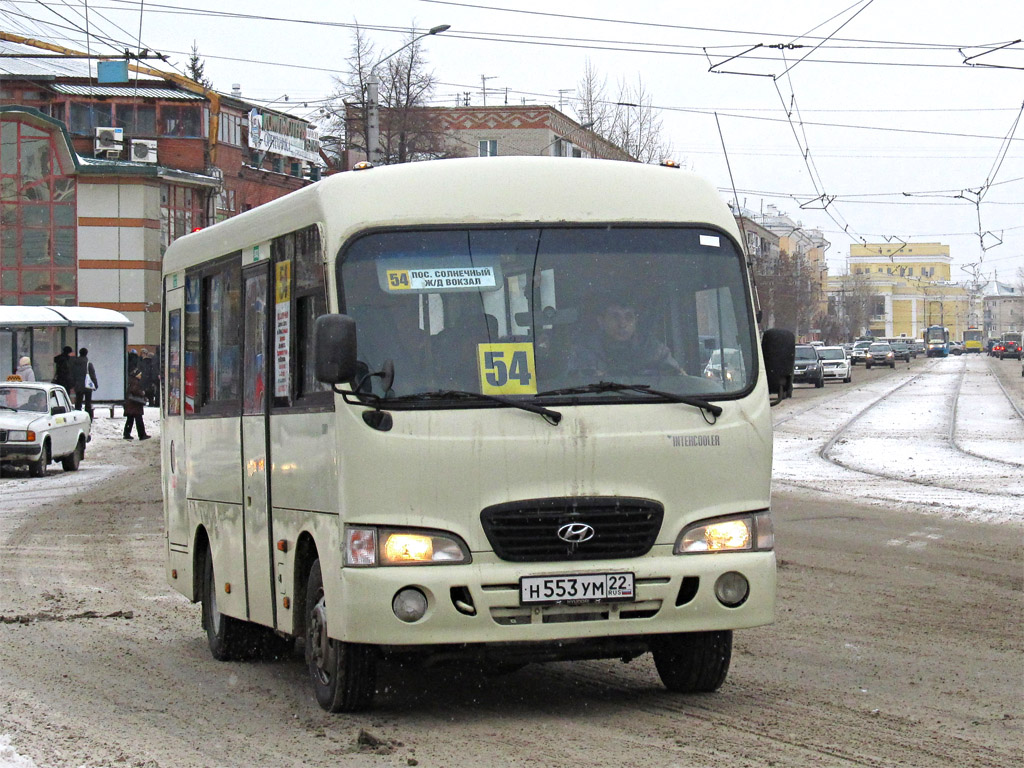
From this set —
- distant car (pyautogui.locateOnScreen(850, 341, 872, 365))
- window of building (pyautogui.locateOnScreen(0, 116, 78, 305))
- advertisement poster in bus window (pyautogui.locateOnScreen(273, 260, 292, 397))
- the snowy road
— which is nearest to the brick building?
window of building (pyautogui.locateOnScreen(0, 116, 78, 305))

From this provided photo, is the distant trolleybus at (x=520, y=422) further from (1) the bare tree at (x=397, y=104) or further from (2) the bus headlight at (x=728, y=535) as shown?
(1) the bare tree at (x=397, y=104)

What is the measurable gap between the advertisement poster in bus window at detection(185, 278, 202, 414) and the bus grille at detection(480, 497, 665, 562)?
3.37m

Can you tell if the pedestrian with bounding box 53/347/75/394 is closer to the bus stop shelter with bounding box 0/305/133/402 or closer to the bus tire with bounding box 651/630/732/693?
the bus stop shelter with bounding box 0/305/133/402

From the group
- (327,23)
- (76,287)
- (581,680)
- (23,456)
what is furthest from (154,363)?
(581,680)

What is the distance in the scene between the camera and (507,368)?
640 cm

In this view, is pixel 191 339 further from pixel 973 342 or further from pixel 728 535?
pixel 973 342

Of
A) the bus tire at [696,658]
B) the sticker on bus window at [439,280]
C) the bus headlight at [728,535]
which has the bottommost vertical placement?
the bus tire at [696,658]

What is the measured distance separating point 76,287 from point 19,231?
2.79 metres

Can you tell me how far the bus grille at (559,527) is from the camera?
621cm

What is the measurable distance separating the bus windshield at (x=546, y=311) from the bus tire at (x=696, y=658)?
1080 millimetres

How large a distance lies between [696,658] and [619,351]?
1410mm

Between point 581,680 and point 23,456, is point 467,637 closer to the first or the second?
point 581,680

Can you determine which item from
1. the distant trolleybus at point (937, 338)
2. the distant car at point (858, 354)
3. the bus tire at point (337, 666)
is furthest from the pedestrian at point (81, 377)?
the distant trolleybus at point (937, 338)

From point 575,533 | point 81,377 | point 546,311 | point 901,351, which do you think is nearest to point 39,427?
point 81,377
